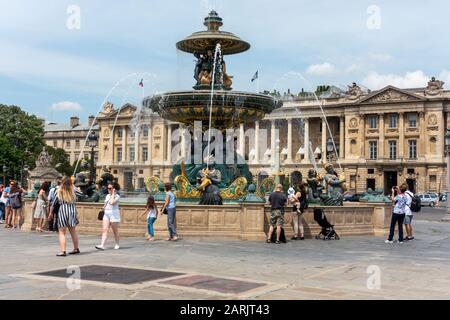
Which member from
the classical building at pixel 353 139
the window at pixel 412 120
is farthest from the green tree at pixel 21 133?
the window at pixel 412 120

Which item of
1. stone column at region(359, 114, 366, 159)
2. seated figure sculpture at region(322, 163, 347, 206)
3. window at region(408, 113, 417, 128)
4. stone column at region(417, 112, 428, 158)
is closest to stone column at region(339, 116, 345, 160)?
stone column at region(359, 114, 366, 159)

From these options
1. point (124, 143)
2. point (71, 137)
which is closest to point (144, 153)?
point (124, 143)

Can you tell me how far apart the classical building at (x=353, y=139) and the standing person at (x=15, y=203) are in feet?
191

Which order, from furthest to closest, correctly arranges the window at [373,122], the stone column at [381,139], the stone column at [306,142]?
1. the stone column at [306,142]
2. the window at [373,122]
3. the stone column at [381,139]

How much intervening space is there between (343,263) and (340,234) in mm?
5950

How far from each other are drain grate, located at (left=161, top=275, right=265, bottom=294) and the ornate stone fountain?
9.16m

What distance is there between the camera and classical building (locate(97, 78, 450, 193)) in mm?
86875

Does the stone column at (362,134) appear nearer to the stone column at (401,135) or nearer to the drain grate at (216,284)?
the stone column at (401,135)

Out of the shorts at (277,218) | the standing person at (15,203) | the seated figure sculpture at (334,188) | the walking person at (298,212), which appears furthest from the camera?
the standing person at (15,203)

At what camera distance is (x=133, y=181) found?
107 meters

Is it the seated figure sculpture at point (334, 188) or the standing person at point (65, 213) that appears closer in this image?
the standing person at point (65, 213)

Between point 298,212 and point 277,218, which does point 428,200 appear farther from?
point 277,218

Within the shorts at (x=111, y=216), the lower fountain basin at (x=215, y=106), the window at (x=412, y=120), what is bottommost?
the shorts at (x=111, y=216)

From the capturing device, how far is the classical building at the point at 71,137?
4877 inches
